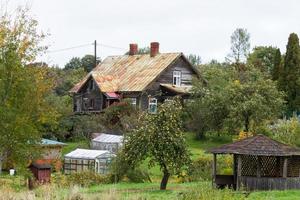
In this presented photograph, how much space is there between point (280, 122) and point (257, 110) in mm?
3022

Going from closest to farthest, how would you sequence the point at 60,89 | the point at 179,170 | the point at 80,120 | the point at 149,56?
1. the point at 179,170
2. the point at 80,120
3. the point at 149,56
4. the point at 60,89

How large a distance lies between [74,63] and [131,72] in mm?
45851

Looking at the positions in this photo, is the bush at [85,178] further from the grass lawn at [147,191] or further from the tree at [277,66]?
the tree at [277,66]

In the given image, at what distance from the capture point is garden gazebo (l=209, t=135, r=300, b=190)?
33522mm

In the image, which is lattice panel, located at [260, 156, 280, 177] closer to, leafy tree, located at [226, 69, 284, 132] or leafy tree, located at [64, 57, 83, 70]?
leafy tree, located at [226, 69, 284, 132]

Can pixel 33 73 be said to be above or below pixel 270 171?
above

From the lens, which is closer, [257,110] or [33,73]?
[33,73]

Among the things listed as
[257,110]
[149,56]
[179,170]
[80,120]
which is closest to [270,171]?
[179,170]

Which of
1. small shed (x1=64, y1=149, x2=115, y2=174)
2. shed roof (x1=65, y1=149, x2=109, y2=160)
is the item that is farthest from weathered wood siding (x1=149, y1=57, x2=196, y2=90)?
small shed (x1=64, y1=149, x2=115, y2=174)

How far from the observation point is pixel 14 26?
92.0 ft

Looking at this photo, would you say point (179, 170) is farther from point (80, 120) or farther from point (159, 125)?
point (80, 120)

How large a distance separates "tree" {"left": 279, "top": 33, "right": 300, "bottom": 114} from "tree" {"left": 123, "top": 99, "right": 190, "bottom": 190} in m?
29.7

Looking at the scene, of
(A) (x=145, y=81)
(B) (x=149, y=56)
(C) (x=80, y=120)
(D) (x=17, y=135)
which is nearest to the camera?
(D) (x=17, y=135)

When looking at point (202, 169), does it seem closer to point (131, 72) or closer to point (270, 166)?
point (270, 166)
